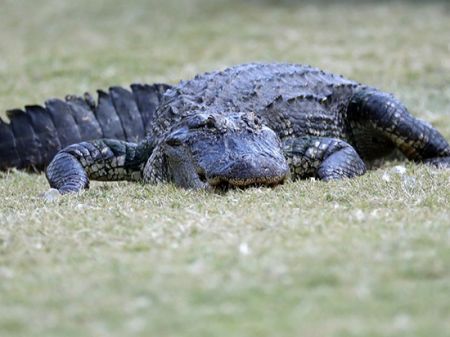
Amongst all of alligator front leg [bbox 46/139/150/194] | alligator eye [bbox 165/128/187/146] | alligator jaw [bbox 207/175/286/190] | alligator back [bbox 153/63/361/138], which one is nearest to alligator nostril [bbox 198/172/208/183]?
alligator jaw [bbox 207/175/286/190]

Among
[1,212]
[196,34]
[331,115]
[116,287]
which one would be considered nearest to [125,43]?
[196,34]

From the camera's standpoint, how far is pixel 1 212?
21.2 feet

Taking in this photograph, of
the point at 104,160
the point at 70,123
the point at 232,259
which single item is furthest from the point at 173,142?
the point at 232,259

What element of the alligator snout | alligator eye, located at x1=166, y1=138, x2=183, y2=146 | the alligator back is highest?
the alligator back

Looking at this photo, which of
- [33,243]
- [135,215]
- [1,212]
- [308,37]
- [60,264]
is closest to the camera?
[60,264]

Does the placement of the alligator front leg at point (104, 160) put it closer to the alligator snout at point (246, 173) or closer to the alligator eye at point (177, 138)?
the alligator eye at point (177, 138)

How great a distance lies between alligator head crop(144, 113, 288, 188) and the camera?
6707 millimetres

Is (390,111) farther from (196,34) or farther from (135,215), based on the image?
(196,34)

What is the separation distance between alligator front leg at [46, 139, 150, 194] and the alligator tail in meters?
1.10

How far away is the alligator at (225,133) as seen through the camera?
704cm

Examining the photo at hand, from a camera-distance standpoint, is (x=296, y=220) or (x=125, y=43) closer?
(x=296, y=220)

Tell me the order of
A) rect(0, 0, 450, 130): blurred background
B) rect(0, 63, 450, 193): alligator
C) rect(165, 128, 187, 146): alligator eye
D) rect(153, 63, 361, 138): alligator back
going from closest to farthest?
rect(0, 63, 450, 193): alligator → rect(165, 128, 187, 146): alligator eye → rect(153, 63, 361, 138): alligator back → rect(0, 0, 450, 130): blurred background

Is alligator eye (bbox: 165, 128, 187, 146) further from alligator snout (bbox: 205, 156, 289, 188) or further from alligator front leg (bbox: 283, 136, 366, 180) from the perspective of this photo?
alligator front leg (bbox: 283, 136, 366, 180)

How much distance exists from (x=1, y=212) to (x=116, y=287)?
244 centimetres
